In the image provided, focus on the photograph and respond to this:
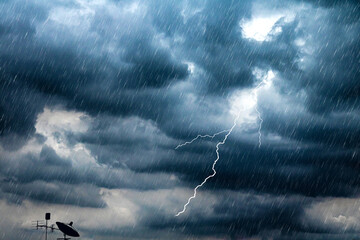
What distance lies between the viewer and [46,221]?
Result: 9006 centimetres

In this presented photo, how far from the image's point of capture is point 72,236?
79688 mm

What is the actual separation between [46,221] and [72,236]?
1213cm

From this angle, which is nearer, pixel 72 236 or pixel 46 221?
pixel 72 236
